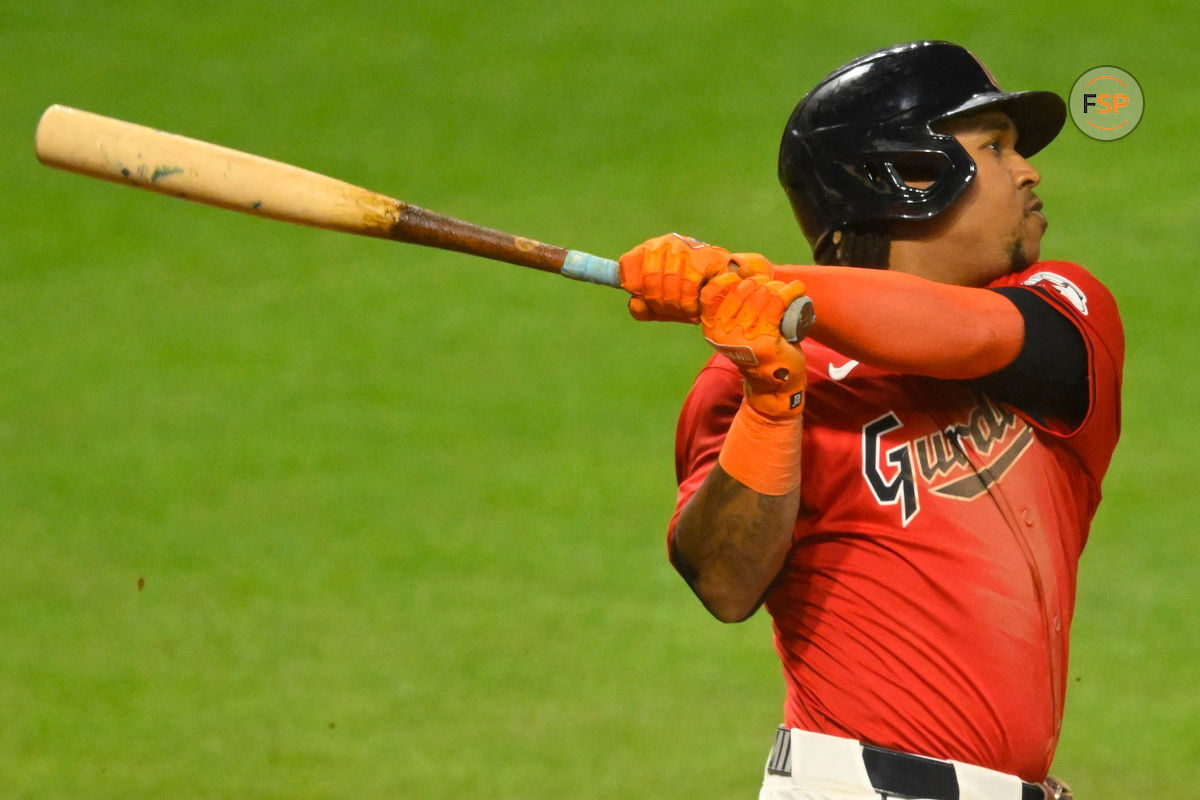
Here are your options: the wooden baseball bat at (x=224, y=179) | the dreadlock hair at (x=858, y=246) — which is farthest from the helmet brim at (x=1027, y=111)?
the wooden baseball bat at (x=224, y=179)

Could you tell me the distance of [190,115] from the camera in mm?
9492

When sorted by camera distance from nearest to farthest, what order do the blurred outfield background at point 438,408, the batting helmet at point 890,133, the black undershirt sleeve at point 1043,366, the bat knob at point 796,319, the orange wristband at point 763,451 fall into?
the bat knob at point 796,319 → the orange wristband at point 763,451 → the black undershirt sleeve at point 1043,366 → the batting helmet at point 890,133 → the blurred outfield background at point 438,408

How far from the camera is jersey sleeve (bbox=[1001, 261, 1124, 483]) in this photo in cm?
273

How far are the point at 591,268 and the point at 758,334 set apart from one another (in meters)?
0.37

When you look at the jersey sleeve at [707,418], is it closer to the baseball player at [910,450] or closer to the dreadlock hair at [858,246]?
the baseball player at [910,450]

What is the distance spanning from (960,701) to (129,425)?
5641 mm

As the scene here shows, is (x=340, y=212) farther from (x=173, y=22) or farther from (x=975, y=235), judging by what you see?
(x=173, y=22)

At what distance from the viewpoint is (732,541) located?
2605 mm

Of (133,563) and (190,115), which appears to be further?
(190,115)

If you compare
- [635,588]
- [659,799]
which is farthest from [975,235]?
[635,588]

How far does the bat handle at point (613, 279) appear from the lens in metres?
2.41

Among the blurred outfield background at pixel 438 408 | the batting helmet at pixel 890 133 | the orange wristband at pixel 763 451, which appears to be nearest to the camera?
the orange wristband at pixel 763 451

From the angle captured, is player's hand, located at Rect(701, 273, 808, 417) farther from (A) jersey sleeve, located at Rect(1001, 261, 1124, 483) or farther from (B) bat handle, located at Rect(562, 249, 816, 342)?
(A) jersey sleeve, located at Rect(1001, 261, 1124, 483)

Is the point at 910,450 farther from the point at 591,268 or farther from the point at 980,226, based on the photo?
the point at 591,268
